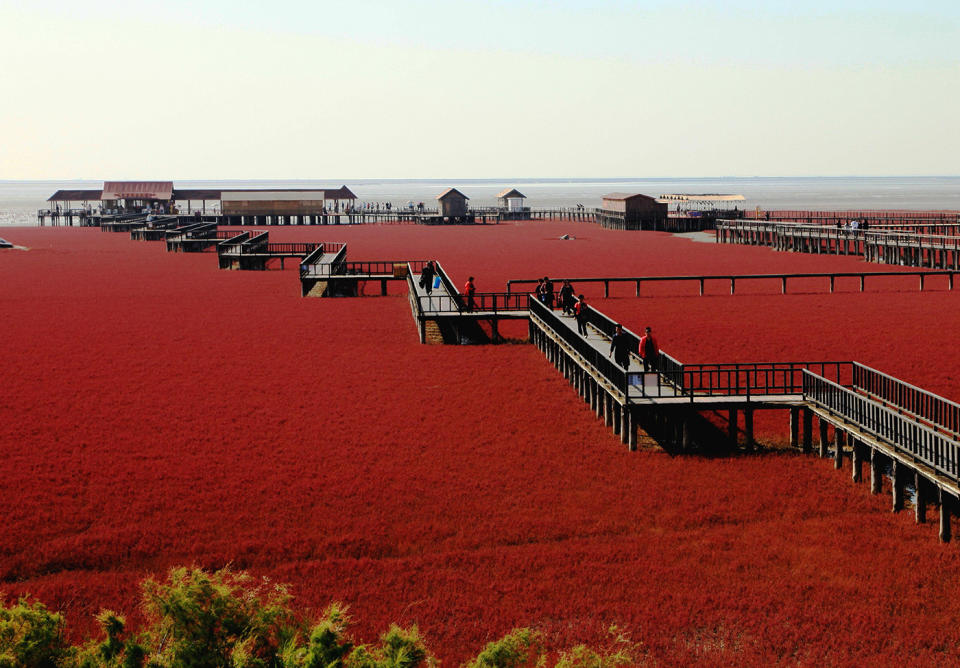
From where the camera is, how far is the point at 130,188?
162000mm

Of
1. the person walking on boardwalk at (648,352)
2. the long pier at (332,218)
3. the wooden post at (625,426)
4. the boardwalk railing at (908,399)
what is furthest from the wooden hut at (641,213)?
the wooden post at (625,426)

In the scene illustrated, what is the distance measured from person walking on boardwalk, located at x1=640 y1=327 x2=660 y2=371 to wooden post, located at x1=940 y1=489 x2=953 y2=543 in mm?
7877

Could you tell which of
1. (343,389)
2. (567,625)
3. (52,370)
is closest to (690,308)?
(343,389)

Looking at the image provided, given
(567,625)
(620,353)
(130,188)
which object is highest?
(130,188)

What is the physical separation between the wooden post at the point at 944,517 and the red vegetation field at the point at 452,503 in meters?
0.32

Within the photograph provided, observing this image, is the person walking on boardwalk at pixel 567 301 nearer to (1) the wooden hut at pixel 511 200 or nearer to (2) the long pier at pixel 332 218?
(2) the long pier at pixel 332 218

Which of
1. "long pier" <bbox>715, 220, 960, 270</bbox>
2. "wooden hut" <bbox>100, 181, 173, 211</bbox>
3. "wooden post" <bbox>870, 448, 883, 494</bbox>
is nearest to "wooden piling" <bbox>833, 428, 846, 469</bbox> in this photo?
"wooden post" <bbox>870, 448, 883, 494</bbox>

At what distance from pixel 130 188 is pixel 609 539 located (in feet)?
509

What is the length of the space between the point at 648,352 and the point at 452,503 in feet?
23.3

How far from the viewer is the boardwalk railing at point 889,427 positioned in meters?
17.6

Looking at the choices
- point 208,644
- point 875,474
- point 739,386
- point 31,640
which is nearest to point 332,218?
point 739,386

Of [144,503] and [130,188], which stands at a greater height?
[130,188]

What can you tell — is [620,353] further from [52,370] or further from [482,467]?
[52,370]

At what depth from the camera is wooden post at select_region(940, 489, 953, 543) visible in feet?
56.0
